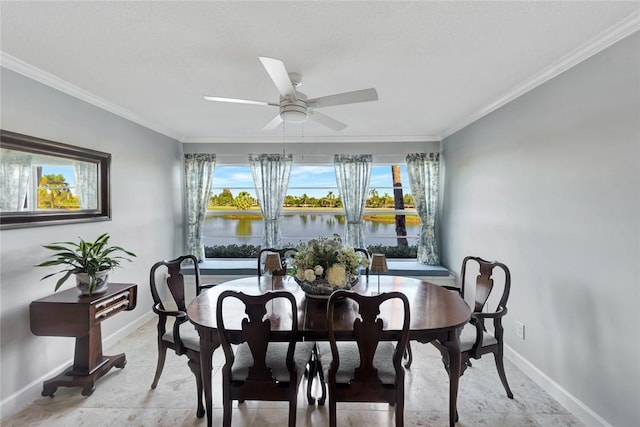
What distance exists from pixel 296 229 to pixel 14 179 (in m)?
3.36

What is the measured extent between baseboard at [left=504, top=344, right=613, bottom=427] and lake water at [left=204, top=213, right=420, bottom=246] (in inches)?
92.7

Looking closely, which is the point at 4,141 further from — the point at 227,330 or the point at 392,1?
the point at 392,1

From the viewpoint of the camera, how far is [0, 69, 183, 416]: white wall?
215 cm

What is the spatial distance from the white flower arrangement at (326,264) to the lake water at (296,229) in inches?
102

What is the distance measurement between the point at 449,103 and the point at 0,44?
12.0ft

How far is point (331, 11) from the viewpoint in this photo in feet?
5.26

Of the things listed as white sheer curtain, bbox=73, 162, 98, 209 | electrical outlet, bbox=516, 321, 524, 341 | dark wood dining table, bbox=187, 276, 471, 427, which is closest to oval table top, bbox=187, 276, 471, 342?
dark wood dining table, bbox=187, 276, 471, 427

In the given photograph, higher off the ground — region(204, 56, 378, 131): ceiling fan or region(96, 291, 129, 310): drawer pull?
region(204, 56, 378, 131): ceiling fan

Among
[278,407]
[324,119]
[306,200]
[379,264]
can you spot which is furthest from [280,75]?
[306,200]

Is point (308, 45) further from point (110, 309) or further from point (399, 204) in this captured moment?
point (399, 204)

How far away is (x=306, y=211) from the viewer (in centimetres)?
489

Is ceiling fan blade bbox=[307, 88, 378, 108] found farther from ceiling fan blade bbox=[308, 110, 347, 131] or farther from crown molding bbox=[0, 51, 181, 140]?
crown molding bbox=[0, 51, 181, 140]

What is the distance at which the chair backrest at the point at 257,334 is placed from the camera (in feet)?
5.30

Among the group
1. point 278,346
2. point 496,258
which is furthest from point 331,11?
point 496,258
